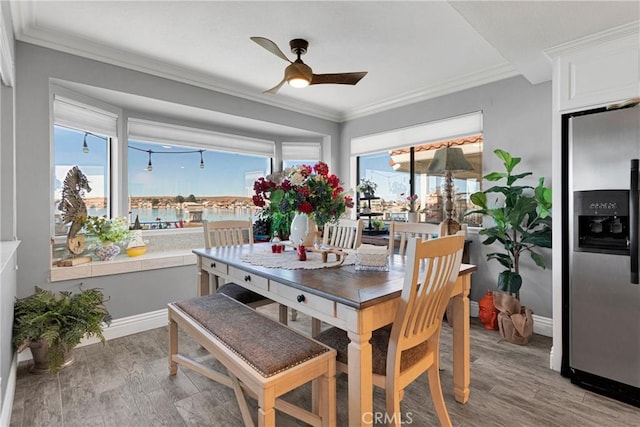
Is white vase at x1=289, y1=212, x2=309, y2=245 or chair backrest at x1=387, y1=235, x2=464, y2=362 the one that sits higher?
white vase at x1=289, y1=212, x2=309, y2=245

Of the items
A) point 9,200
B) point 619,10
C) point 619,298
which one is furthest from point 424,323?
point 9,200

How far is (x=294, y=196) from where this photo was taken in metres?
2.21

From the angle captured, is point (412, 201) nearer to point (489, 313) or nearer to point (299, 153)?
point (489, 313)

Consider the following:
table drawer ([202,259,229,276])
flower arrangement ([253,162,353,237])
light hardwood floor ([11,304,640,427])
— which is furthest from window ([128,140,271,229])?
flower arrangement ([253,162,353,237])

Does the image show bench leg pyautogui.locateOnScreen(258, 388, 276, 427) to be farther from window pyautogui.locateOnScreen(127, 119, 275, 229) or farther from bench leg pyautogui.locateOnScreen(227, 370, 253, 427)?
window pyautogui.locateOnScreen(127, 119, 275, 229)

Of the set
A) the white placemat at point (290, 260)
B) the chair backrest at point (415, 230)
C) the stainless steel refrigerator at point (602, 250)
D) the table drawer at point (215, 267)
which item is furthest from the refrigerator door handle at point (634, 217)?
the table drawer at point (215, 267)

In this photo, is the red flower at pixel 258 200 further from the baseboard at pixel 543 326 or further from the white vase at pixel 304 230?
the baseboard at pixel 543 326

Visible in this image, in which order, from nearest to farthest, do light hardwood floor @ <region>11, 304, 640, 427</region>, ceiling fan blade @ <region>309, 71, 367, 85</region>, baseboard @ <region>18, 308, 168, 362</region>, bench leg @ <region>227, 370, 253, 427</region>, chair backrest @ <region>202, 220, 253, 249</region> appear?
bench leg @ <region>227, 370, 253, 427</region> → light hardwood floor @ <region>11, 304, 640, 427</region> → ceiling fan blade @ <region>309, 71, 367, 85</region> → baseboard @ <region>18, 308, 168, 362</region> → chair backrest @ <region>202, 220, 253, 249</region>

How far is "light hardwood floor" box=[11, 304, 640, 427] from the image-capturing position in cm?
185

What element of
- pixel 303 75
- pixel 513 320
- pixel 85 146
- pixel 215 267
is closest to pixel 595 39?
pixel 303 75

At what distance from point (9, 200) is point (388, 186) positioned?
3922 mm

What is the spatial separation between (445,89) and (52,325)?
13.8 ft

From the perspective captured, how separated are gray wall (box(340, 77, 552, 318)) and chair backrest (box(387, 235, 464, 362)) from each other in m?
2.02

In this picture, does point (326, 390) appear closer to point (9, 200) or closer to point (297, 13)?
point (297, 13)
